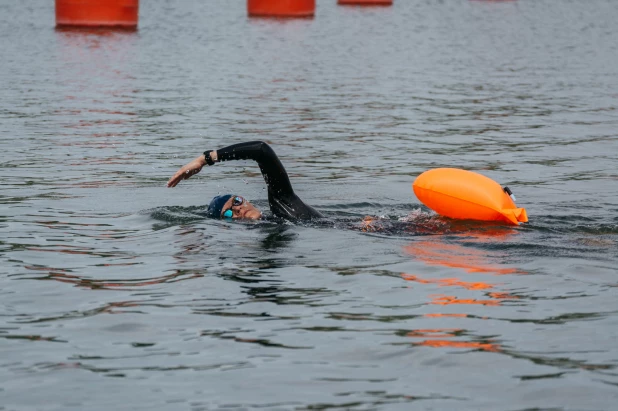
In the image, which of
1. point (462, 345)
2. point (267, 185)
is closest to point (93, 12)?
point (267, 185)

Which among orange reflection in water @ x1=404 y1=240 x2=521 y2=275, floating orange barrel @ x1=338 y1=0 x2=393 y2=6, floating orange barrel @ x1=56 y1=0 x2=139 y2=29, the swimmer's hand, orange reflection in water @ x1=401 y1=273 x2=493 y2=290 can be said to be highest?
floating orange barrel @ x1=338 y1=0 x2=393 y2=6

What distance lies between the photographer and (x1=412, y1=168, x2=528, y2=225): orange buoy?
1048 cm

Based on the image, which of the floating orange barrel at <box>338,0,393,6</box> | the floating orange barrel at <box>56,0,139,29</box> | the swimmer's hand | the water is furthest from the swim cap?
the floating orange barrel at <box>338,0,393,6</box>

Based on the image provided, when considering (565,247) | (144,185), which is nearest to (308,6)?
(144,185)

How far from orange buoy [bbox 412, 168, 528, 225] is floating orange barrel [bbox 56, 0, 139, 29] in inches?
1110

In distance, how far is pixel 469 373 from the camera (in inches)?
264


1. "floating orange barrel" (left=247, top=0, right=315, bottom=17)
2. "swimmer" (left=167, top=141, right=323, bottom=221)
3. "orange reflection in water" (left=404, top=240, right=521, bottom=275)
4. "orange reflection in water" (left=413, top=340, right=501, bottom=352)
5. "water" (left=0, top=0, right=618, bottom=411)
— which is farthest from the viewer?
"floating orange barrel" (left=247, top=0, right=315, bottom=17)

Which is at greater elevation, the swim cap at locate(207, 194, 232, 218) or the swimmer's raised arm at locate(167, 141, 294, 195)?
the swimmer's raised arm at locate(167, 141, 294, 195)

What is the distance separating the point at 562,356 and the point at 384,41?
32791mm

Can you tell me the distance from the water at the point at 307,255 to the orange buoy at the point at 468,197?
0.52 ft

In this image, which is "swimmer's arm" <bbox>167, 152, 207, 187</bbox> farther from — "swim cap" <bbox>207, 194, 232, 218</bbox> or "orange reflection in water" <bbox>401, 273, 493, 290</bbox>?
"orange reflection in water" <bbox>401, 273, 493, 290</bbox>

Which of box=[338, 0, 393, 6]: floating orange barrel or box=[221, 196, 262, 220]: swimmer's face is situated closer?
box=[221, 196, 262, 220]: swimmer's face

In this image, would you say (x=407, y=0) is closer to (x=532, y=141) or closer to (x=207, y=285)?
(x=532, y=141)

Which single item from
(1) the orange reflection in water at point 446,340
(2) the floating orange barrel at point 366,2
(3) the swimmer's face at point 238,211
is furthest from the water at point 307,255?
(2) the floating orange barrel at point 366,2
